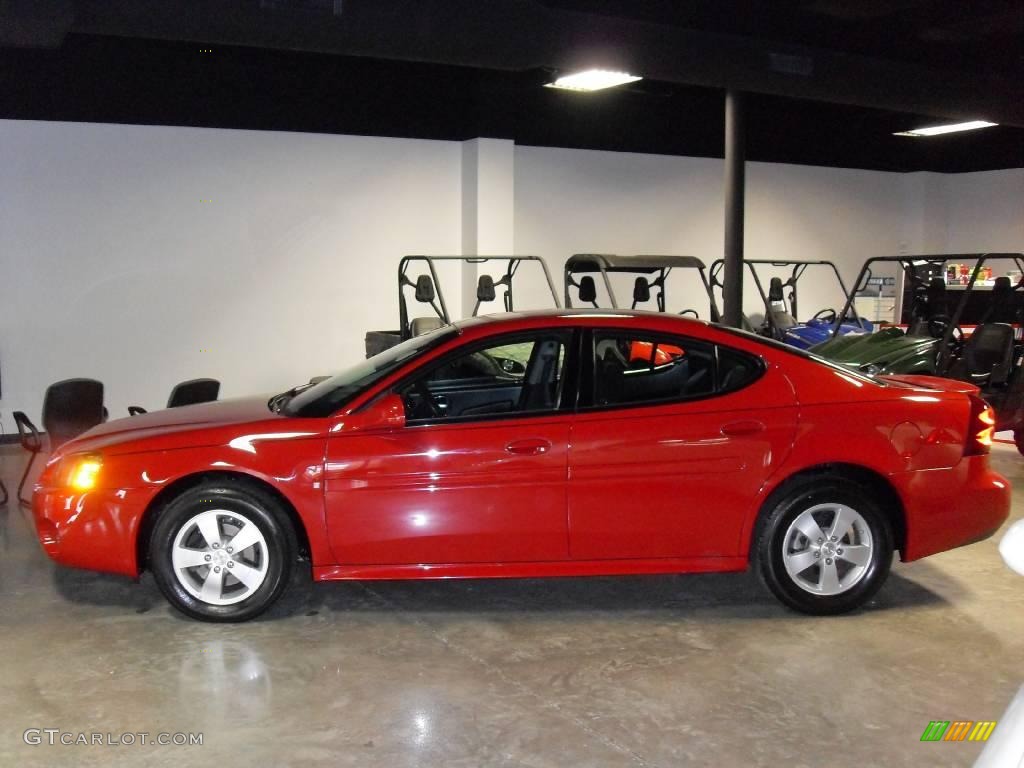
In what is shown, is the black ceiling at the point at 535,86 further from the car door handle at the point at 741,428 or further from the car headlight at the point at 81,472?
the car door handle at the point at 741,428

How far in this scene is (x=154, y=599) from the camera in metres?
4.55

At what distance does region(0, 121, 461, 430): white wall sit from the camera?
9.10m

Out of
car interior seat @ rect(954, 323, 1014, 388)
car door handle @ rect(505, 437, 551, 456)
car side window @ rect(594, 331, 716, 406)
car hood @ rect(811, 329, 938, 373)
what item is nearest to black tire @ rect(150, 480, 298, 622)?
car door handle @ rect(505, 437, 551, 456)

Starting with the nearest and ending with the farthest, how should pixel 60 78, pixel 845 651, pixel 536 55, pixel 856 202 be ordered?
1. pixel 845 651
2. pixel 536 55
3. pixel 60 78
4. pixel 856 202

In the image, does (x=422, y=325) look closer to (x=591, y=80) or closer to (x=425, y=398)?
(x=591, y=80)

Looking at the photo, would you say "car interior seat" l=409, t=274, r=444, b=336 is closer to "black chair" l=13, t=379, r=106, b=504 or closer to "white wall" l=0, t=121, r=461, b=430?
"white wall" l=0, t=121, r=461, b=430

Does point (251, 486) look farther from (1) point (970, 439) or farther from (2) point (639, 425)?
(1) point (970, 439)

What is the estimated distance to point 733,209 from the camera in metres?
9.70

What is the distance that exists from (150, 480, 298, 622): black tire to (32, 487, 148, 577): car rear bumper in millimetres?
110

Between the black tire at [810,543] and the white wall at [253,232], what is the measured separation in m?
7.16

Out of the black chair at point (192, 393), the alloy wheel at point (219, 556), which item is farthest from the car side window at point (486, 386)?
the black chair at point (192, 393)

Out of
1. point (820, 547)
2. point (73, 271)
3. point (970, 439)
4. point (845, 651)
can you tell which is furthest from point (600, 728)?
point (73, 271)

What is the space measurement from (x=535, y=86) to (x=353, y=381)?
7.16 metres

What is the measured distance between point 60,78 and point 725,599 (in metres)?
7.77
